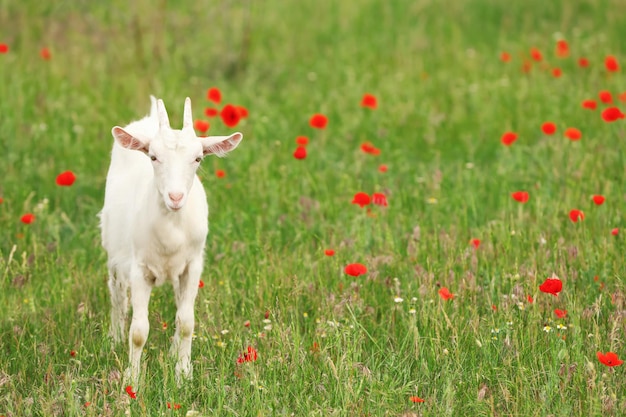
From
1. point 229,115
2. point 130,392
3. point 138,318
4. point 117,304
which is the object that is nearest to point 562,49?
point 229,115

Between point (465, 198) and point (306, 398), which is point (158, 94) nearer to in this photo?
point (465, 198)

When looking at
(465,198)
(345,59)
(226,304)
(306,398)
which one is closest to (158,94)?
(345,59)

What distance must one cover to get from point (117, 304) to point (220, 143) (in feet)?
4.29

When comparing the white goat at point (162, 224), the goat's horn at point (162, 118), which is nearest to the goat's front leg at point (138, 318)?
the white goat at point (162, 224)

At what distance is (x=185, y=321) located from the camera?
4.61 metres

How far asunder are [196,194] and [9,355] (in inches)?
47.7

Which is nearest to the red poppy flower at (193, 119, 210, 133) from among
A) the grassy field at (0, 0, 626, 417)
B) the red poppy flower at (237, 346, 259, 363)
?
the grassy field at (0, 0, 626, 417)

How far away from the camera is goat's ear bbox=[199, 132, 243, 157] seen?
4.34 m

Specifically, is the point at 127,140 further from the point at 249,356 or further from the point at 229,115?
the point at 229,115

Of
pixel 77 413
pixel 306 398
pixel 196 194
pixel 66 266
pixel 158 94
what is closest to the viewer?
pixel 77 413

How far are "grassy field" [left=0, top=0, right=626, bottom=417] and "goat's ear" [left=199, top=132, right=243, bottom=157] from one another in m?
0.89

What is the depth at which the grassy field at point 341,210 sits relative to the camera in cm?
447

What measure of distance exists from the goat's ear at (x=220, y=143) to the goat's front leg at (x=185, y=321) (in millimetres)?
579

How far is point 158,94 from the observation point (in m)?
8.72
